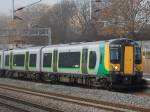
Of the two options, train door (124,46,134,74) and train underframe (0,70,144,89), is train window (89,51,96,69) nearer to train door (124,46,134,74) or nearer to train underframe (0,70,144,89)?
train underframe (0,70,144,89)

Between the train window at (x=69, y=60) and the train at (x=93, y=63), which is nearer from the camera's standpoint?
the train at (x=93, y=63)

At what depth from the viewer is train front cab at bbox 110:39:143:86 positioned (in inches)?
928

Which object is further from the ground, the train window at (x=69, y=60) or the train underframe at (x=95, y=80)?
the train window at (x=69, y=60)

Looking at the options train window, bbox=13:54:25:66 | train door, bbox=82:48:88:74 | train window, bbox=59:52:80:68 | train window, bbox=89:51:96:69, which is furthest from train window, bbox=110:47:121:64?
train window, bbox=13:54:25:66

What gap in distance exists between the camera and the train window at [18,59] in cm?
3688

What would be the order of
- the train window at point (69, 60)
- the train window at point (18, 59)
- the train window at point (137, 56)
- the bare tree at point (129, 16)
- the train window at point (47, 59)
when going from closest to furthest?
the train window at point (137, 56) < the train window at point (69, 60) < the train window at point (47, 59) < the train window at point (18, 59) < the bare tree at point (129, 16)

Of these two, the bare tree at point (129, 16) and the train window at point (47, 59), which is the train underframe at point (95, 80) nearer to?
the train window at point (47, 59)

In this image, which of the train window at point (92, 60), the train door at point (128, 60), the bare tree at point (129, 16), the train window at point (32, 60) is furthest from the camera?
the bare tree at point (129, 16)

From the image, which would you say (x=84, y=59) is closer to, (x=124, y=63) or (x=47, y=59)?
(x=124, y=63)

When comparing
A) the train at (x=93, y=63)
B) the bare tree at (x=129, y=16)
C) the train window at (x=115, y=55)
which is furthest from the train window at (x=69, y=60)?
the bare tree at (x=129, y=16)

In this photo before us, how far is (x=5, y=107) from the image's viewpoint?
1706cm

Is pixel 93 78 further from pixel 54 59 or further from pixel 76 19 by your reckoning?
pixel 76 19

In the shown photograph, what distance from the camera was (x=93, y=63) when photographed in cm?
2486

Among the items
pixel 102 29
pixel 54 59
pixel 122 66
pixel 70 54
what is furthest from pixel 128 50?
pixel 102 29
